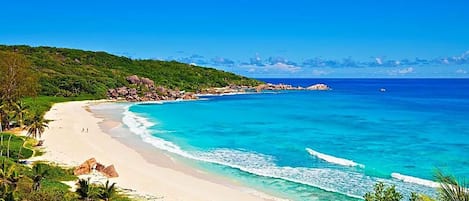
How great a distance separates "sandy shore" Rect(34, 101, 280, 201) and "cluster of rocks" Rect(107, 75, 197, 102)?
68.5 metres

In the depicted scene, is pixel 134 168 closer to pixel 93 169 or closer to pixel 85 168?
pixel 93 169

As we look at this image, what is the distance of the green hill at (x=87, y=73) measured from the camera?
5138 inches

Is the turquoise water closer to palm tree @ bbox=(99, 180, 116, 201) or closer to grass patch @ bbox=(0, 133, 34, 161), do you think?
palm tree @ bbox=(99, 180, 116, 201)

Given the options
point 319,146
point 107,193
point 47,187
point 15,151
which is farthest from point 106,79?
point 107,193

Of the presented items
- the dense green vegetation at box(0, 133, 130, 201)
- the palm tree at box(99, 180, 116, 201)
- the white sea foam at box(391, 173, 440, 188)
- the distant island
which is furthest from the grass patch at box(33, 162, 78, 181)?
the distant island

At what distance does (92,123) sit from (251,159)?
36667 millimetres

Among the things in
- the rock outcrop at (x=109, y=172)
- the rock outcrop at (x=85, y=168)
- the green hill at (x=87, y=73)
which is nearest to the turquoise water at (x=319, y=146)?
the rock outcrop at (x=109, y=172)

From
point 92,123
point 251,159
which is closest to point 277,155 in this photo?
point 251,159

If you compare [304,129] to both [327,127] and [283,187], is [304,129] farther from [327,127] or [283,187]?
[283,187]

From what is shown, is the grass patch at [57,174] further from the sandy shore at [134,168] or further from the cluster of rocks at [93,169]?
the sandy shore at [134,168]

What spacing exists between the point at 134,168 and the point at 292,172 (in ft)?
44.1

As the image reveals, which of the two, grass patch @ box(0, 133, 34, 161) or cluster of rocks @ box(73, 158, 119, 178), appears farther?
grass patch @ box(0, 133, 34, 161)

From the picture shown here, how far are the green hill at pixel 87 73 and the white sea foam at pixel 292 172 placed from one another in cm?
8235

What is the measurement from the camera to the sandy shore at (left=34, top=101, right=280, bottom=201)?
33147 millimetres
